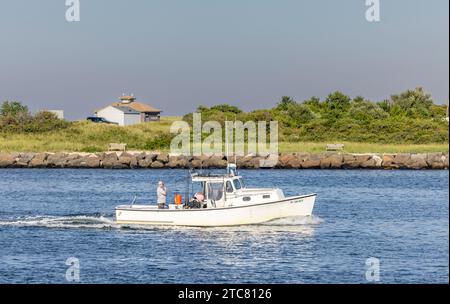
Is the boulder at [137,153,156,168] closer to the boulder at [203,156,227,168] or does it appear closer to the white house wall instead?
the boulder at [203,156,227,168]

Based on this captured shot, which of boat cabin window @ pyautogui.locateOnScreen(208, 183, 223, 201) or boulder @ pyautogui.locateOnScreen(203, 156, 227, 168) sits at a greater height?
boat cabin window @ pyautogui.locateOnScreen(208, 183, 223, 201)

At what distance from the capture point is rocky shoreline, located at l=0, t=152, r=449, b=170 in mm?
77812

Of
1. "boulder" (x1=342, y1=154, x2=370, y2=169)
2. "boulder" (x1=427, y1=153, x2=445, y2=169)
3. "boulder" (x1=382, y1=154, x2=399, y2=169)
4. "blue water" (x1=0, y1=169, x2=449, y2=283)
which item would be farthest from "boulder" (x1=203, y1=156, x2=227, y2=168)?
"blue water" (x1=0, y1=169, x2=449, y2=283)

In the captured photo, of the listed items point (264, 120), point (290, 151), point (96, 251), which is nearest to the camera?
point (96, 251)

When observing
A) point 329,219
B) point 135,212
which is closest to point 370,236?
point 329,219

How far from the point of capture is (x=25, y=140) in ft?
306

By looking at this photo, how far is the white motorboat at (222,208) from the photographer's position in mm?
38188

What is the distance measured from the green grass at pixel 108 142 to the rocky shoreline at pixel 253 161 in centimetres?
545

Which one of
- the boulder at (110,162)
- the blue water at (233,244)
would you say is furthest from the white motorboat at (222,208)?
the boulder at (110,162)

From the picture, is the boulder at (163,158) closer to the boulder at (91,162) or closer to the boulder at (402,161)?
the boulder at (91,162)

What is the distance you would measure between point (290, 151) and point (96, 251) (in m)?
50.7

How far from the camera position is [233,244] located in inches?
1404

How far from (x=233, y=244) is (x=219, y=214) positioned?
2.67m
